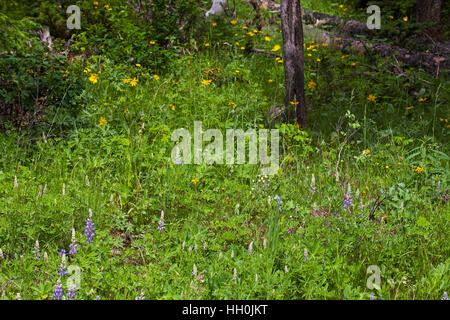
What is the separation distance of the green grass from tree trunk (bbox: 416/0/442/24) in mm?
5966

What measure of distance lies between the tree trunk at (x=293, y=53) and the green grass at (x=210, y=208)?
0.39m

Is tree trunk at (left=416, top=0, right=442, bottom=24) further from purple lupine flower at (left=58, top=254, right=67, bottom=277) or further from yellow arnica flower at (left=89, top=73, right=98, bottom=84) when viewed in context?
purple lupine flower at (left=58, top=254, right=67, bottom=277)

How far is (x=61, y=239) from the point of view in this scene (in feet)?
11.4

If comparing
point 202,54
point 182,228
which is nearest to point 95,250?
point 182,228

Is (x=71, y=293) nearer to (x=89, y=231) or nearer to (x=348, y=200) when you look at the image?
(x=89, y=231)

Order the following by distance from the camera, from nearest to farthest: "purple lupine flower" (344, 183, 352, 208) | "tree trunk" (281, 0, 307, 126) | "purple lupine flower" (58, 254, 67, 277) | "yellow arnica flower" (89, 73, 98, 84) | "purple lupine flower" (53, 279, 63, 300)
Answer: "purple lupine flower" (53, 279, 63, 300)
"purple lupine flower" (58, 254, 67, 277)
"purple lupine flower" (344, 183, 352, 208)
"tree trunk" (281, 0, 307, 126)
"yellow arnica flower" (89, 73, 98, 84)

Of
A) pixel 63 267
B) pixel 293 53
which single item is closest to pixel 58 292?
pixel 63 267

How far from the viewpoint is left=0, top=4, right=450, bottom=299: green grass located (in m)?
2.97

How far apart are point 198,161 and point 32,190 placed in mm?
1547

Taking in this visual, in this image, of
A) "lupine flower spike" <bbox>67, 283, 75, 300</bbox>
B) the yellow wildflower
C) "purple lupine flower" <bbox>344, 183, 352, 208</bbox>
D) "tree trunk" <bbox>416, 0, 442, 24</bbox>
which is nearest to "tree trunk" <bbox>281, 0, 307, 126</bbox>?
the yellow wildflower

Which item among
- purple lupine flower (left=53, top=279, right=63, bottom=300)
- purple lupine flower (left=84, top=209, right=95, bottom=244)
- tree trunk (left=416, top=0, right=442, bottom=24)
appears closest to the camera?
purple lupine flower (left=53, top=279, right=63, bottom=300)

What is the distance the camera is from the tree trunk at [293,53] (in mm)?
5586

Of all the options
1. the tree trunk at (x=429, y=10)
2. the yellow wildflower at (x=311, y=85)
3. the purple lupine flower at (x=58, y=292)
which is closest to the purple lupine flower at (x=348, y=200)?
the purple lupine flower at (x=58, y=292)
